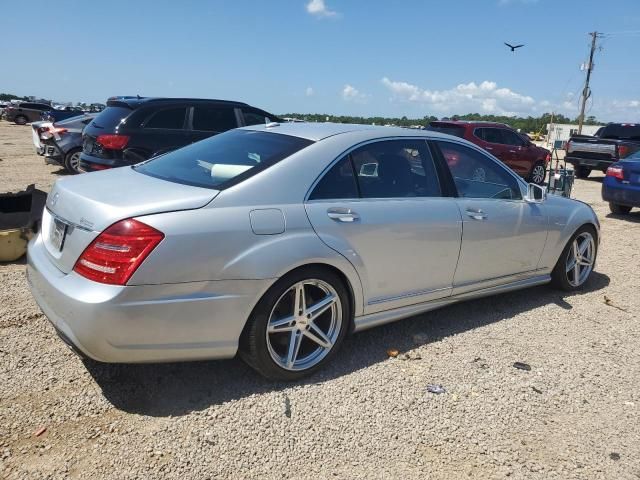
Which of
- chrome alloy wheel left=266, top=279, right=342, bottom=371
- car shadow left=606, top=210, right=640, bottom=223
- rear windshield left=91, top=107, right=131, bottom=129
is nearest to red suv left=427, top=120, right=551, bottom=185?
car shadow left=606, top=210, right=640, bottom=223

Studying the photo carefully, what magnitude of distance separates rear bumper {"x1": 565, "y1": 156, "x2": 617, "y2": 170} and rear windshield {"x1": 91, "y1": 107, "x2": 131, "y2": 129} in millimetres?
13281

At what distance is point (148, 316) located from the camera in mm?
2639

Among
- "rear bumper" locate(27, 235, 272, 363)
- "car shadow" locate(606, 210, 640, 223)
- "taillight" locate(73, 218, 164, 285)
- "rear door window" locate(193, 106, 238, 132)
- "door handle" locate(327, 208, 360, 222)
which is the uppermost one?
"rear door window" locate(193, 106, 238, 132)

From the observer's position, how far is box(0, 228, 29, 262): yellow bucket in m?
5.11

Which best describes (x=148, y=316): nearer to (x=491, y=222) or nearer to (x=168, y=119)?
(x=491, y=222)

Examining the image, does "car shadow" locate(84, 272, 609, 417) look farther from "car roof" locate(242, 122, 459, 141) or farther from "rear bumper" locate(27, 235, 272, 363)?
"car roof" locate(242, 122, 459, 141)

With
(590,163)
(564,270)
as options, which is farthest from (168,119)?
(590,163)

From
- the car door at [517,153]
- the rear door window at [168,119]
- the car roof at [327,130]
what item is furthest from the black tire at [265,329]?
the car door at [517,153]

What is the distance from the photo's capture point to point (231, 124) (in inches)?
365

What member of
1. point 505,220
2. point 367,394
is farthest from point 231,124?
point 367,394

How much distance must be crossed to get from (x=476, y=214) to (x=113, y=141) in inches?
235

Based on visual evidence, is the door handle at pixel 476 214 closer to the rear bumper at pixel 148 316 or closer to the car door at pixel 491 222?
the car door at pixel 491 222

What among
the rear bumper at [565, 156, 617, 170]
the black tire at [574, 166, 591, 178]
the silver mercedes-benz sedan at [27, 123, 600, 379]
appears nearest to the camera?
the silver mercedes-benz sedan at [27, 123, 600, 379]

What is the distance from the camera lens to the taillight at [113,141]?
26.1 ft
